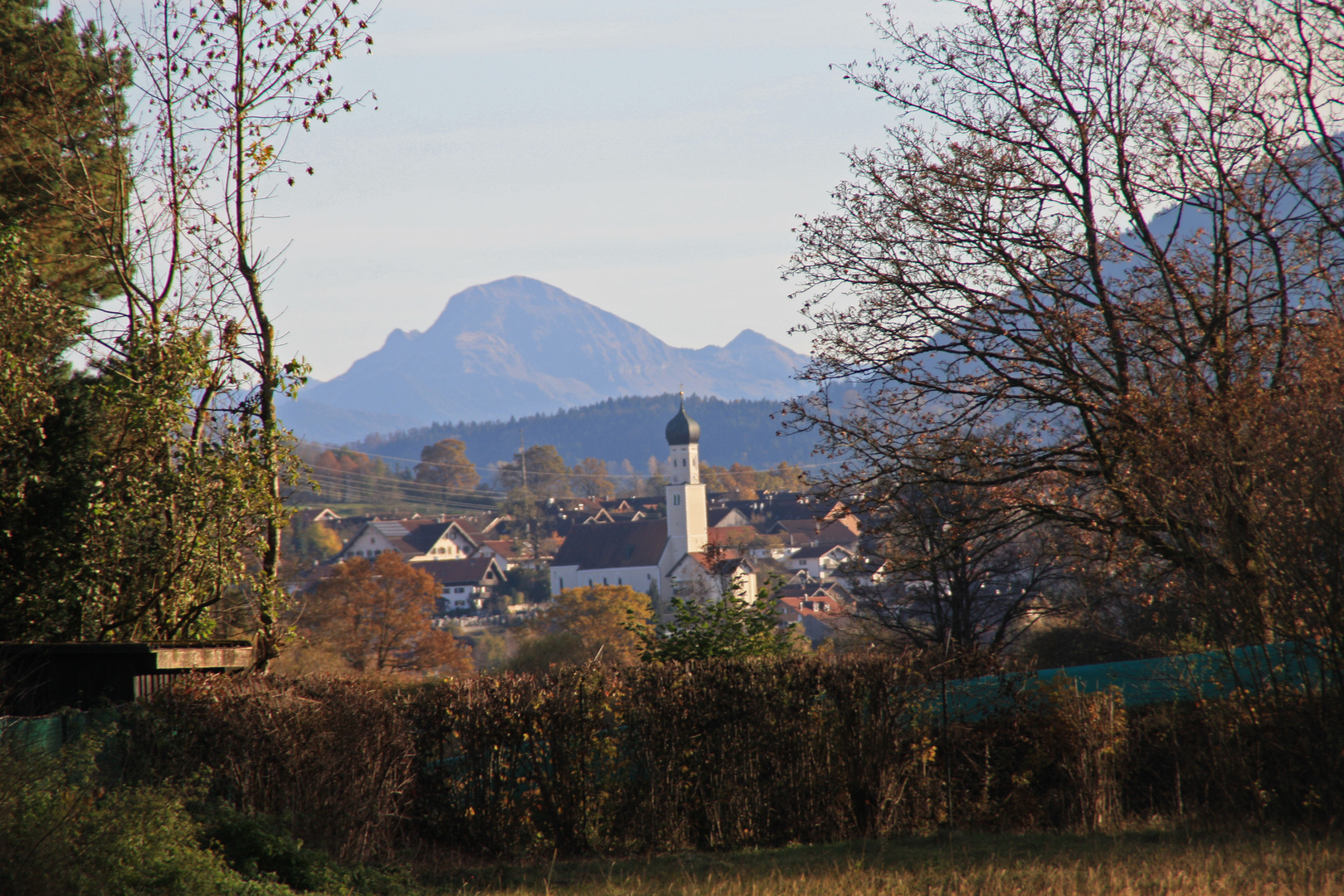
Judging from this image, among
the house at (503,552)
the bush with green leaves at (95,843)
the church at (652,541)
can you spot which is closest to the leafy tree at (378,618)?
the bush with green leaves at (95,843)

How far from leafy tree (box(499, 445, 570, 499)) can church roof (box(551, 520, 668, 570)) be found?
37.0 m

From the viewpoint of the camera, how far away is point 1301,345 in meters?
11.8

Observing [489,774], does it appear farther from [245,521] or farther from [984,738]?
[984,738]

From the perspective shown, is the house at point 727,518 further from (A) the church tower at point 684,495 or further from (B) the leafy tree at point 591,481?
(B) the leafy tree at point 591,481

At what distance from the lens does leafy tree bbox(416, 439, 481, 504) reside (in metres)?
179

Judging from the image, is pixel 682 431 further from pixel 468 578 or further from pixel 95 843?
pixel 95 843

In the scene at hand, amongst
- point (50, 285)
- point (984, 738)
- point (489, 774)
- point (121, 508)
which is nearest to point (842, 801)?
point (984, 738)

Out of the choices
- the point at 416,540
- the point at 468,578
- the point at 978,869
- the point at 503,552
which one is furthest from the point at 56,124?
the point at 503,552

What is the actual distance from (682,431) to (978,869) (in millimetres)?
119011

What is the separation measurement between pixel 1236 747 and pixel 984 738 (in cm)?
241

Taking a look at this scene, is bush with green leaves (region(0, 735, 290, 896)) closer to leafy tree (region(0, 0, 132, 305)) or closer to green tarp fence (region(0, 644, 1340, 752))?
green tarp fence (region(0, 644, 1340, 752))

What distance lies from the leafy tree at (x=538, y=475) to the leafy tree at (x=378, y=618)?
11306 centimetres

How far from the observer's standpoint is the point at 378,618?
1833 inches

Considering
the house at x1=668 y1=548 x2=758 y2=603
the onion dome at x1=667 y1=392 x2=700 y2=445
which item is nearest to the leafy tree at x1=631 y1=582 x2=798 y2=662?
the house at x1=668 y1=548 x2=758 y2=603
